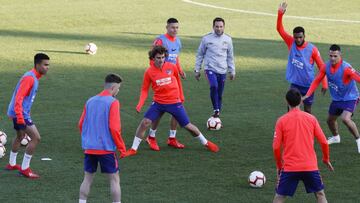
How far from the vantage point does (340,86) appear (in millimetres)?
15625

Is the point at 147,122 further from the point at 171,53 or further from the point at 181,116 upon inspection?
the point at 171,53

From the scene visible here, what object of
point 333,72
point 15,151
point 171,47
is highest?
point 171,47

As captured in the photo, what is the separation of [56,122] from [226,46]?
156 inches

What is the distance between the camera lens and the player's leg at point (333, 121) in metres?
15.9

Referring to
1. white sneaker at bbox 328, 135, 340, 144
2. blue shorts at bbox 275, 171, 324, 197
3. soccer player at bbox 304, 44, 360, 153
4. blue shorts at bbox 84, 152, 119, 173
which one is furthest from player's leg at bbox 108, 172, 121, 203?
white sneaker at bbox 328, 135, 340, 144

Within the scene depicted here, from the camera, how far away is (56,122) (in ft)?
59.2

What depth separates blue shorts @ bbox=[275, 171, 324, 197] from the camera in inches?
438

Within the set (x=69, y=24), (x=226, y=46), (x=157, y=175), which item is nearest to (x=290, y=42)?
(x=226, y=46)

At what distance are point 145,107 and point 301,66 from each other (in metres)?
4.54

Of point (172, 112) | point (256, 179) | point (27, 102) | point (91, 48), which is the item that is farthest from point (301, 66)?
point (91, 48)

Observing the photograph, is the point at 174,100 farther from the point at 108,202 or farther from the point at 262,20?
the point at 262,20

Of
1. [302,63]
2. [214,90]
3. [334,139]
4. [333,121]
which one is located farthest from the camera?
[214,90]

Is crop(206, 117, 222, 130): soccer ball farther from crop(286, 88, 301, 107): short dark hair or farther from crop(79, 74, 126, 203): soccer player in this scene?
crop(286, 88, 301, 107): short dark hair

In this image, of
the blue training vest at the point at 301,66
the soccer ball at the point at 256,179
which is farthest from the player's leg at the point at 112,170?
the blue training vest at the point at 301,66
